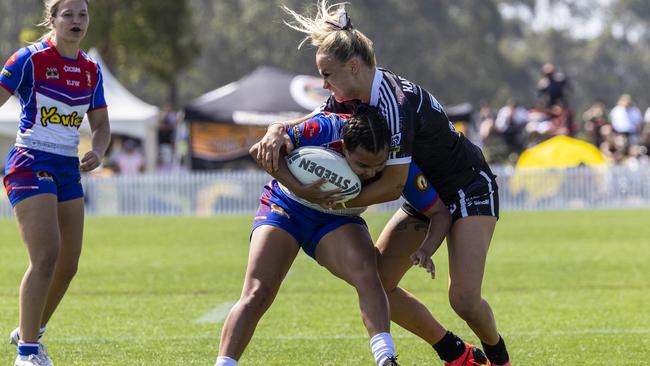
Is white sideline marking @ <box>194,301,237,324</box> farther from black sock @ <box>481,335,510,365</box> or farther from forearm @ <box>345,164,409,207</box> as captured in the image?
forearm @ <box>345,164,409,207</box>

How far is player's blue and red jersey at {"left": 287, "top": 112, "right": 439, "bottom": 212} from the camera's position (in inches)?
247

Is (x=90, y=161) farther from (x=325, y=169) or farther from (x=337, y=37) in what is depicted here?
(x=337, y=37)

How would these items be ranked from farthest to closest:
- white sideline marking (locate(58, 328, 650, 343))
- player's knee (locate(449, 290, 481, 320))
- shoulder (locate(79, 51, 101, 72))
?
1. white sideline marking (locate(58, 328, 650, 343))
2. shoulder (locate(79, 51, 101, 72))
3. player's knee (locate(449, 290, 481, 320))

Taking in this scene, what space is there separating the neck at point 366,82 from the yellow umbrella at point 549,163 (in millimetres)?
19111

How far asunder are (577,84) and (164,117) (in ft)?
203

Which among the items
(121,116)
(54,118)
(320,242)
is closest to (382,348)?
(320,242)

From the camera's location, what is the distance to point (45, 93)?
7.12 meters

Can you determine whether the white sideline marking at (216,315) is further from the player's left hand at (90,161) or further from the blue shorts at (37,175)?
the blue shorts at (37,175)

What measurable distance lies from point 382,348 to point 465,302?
775 millimetres

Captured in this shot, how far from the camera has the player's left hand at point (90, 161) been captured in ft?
24.0

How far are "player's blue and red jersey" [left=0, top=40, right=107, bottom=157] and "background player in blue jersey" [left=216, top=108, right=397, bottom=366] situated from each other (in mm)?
1420

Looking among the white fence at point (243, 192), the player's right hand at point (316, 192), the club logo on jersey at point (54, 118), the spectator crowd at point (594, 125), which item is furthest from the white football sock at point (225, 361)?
the spectator crowd at point (594, 125)

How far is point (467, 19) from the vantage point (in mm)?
77375

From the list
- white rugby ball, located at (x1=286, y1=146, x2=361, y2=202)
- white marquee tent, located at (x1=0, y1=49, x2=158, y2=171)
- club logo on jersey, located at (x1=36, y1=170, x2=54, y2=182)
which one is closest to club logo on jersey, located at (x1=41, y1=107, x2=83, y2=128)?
club logo on jersey, located at (x1=36, y1=170, x2=54, y2=182)
